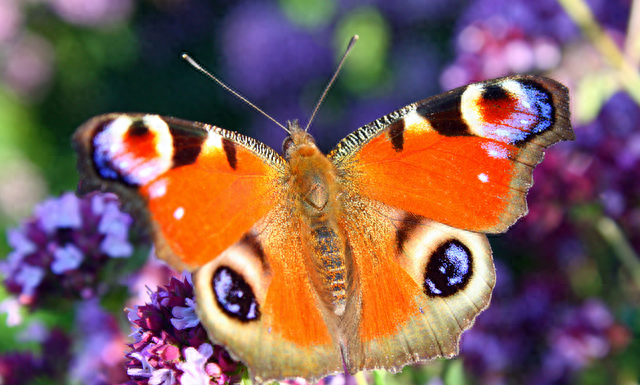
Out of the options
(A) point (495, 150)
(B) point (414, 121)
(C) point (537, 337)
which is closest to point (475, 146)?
(A) point (495, 150)

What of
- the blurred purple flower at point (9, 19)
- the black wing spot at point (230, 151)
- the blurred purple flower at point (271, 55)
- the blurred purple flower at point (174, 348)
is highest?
the blurred purple flower at point (9, 19)

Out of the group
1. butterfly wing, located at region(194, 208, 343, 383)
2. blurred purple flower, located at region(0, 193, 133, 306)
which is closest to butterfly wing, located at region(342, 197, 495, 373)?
butterfly wing, located at region(194, 208, 343, 383)

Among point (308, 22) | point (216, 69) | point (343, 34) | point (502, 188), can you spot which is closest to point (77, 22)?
point (216, 69)

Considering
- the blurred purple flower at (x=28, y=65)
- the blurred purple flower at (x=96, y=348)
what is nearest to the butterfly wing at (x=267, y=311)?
the blurred purple flower at (x=96, y=348)

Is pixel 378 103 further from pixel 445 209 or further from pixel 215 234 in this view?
pixel 215 234

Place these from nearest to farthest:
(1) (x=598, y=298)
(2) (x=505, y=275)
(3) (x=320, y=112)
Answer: (1) (x=598, y=298), (2) (x=505, y=275), (3) (x=320, y=112)

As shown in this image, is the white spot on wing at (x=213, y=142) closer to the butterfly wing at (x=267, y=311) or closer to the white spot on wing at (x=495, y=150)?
the butterfly wing at (x=267, y=311)

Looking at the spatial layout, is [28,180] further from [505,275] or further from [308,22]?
[505,275]
